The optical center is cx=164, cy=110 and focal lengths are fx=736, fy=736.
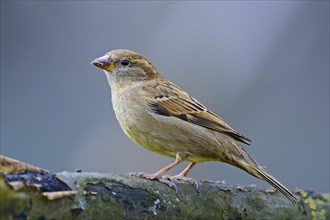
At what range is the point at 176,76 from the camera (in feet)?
24.7

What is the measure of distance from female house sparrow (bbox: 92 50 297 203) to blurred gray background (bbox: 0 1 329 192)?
1.38 m

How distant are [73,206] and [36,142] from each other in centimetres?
336

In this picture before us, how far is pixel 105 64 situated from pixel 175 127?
2.37ft

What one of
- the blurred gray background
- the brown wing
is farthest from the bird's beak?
the blurred gray background

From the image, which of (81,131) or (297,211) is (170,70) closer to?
(81,131)

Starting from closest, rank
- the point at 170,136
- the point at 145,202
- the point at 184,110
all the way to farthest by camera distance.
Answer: the point at 145,202
the point at 170,136
the point at 184,110

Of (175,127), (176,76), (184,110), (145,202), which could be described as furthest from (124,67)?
(176,76)

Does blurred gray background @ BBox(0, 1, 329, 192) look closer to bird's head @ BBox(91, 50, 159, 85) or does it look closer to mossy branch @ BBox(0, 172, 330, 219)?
bird's head @ BBox(91, 50, 159, 85)

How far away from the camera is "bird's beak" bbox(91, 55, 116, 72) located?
4691 mm

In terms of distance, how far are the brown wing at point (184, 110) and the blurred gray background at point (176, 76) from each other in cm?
147

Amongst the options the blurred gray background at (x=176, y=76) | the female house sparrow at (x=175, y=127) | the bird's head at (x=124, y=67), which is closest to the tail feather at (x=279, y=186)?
the female house sparrow at (x=175, y=127)

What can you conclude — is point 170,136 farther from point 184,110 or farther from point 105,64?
point 105,64

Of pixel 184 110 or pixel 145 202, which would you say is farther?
pixel 184 110

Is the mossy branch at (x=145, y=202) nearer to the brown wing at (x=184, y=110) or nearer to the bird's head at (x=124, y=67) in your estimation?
the brown wing at (x=184, y=110)
